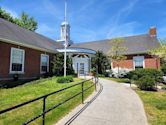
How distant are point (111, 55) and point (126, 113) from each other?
65.2 feet

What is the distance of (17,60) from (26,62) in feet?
4.26

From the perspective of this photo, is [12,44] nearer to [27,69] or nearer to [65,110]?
[27,69]

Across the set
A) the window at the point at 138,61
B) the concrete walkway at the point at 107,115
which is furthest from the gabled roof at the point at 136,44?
the concrete walkway at the point at 107,115

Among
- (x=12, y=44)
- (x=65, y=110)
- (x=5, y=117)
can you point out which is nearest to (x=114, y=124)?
(x=65, y=110)

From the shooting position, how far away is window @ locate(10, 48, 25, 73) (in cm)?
1719

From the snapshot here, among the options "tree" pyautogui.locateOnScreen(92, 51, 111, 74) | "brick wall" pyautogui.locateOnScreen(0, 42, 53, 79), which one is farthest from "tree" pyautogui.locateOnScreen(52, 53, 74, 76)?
"tree" pyautogui.locateOnScreen(92, 51, 111, 74)

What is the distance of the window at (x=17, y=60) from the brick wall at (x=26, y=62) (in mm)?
411

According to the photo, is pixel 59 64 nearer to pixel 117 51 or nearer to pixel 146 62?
pixel 117 51

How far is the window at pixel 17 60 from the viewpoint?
17.2m

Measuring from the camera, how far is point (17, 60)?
17.8 metres

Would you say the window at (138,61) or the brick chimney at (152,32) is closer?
the window at (138,61)

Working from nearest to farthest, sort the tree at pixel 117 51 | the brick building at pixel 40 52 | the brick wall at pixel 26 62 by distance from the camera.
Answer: the brick wall at pixel 26 62 < the brick building at pixel 40 52 < the tree at pixel 117 51

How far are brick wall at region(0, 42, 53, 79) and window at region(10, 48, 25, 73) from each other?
41 cm

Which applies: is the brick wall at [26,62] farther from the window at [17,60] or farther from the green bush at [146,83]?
the green bush at [146,83]
